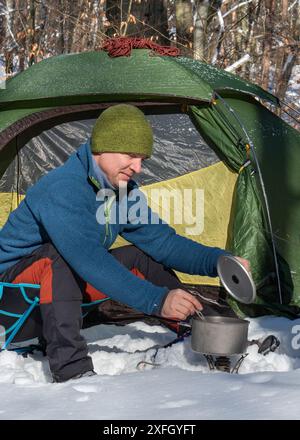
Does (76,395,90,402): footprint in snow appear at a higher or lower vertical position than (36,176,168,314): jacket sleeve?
lower

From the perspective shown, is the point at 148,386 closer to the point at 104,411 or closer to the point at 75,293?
the point at 104,411

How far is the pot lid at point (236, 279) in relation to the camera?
2598mm

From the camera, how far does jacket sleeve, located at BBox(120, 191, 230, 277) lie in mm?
2971

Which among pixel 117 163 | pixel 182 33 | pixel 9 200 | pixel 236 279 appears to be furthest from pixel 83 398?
pixel 182 33

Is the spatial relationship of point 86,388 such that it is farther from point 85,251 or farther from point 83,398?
point 85,251

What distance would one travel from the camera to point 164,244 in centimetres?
308

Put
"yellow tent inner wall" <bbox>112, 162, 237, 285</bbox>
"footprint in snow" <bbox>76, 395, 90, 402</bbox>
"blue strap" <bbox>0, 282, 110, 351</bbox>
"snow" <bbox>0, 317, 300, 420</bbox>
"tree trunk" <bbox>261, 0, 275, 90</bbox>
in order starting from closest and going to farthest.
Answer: "snow" <bbox>0, 317, 300, 420</bbox>
"footprint in snow" <bbox>76, 395, 90, 402</bbox>
"blue strap" <bbox>0, 282, 110, 351</bbox>
"yellow tent inner wall" <bbox>112, 162, 237, 285</bbox>
"tree trunk" <bbox>261, 0, 275, 90</bbox>

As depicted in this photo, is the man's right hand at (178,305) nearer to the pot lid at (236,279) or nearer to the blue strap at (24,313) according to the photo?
the pot lid at (236,279)

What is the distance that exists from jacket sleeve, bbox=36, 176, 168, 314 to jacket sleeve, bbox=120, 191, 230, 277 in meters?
0.40

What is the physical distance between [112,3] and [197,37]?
0.95m

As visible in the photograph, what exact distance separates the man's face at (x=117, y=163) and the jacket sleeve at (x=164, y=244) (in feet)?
1.17

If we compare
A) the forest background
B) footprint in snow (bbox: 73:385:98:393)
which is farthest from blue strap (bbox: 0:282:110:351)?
the forest background

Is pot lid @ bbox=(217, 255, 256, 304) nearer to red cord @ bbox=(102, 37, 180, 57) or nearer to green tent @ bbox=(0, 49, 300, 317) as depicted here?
green tent @ bbox=(0, 49, 300, 317)
